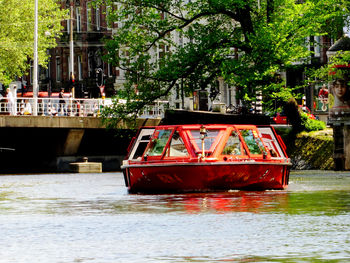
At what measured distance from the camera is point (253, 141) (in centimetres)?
3231

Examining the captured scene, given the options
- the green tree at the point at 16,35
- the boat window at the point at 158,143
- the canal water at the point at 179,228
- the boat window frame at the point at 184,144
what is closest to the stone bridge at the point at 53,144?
the green tree at the point at 16,35

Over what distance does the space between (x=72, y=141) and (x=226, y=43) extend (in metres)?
16.0

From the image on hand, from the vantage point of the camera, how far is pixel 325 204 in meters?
24.0

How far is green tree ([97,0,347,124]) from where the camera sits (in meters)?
46.3

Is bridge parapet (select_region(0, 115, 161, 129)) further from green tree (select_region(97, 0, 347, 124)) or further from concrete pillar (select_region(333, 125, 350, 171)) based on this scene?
concrete pillar (select_region(333, 125, 350, 171))

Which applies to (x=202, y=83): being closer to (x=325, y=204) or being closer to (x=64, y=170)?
(x=64, y=170)

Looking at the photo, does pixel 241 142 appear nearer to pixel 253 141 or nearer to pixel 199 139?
pixel 253 141

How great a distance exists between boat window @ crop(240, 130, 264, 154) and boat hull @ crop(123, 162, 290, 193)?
117 cm

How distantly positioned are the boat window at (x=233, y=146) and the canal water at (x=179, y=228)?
2.10 m

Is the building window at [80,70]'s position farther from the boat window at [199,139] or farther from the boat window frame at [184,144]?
the boat window frame at [184,144]

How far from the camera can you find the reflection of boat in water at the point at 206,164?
97.1ft

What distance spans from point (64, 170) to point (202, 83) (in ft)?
48.0

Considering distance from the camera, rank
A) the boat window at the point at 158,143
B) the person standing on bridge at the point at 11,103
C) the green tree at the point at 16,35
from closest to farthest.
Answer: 1. the boat window at the point at 158,143
2. the person standing on bridge at the point at 11,103
3. the green tree at the point at 16,35

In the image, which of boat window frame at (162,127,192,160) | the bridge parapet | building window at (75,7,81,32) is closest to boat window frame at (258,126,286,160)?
boat window frame at (162,127,192,160)
